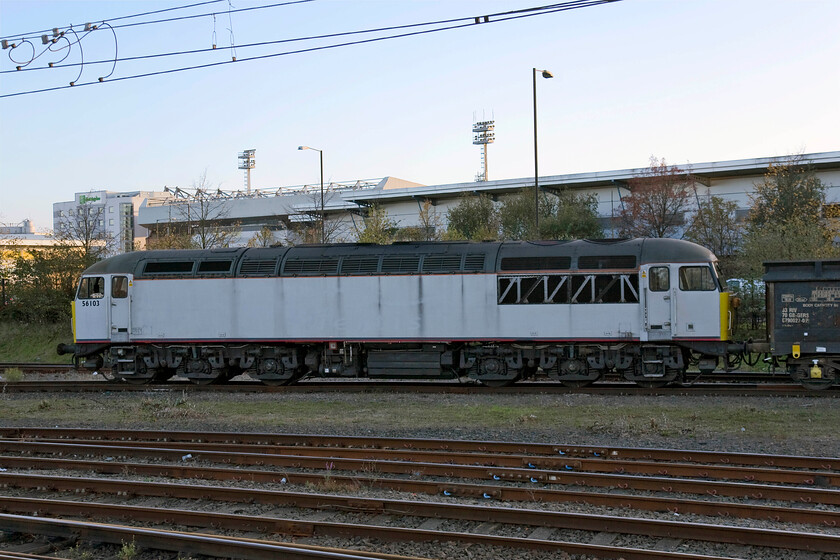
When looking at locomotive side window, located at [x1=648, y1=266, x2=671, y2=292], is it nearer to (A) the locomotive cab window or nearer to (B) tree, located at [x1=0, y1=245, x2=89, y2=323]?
(A) the locomotive cab window

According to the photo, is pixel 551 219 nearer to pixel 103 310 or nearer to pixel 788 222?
pixel 788 222

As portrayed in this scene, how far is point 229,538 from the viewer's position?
7.49 m

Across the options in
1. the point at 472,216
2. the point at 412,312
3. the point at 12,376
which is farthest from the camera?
the point at 472,216

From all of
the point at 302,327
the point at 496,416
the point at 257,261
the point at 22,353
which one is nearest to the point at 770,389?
the point at 496,416

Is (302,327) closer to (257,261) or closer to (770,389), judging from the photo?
(257,261)

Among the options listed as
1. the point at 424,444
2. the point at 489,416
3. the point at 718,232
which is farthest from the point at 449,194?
the point at 424,444

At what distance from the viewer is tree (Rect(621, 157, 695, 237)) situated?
40.7 metres

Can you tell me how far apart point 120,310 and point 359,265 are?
7185mm

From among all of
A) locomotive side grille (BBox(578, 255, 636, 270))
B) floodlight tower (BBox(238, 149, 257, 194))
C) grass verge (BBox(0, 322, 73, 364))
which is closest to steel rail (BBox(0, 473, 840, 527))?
locomotive side grille (BBox(578, 255, 636, 270))

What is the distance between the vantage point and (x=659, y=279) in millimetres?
18094

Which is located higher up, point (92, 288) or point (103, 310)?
point (92, 288)

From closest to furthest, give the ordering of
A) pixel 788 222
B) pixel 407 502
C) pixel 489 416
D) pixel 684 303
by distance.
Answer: pixel 407 502, pixel 489 416, pixel 684 303, pixel 788 222

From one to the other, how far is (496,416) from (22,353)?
26725 millimetres

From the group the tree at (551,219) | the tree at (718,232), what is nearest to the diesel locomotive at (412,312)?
the tree at (551,219)
